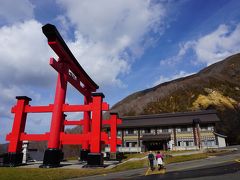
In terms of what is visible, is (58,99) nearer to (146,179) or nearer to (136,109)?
(146,179)

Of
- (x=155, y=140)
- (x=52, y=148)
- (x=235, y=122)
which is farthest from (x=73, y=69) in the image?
(x=235, y=122)

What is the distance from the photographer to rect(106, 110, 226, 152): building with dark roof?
39.8m

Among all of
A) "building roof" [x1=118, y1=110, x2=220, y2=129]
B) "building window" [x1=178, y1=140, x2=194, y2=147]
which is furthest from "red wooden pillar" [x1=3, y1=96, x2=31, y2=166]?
"building window" [x1=178, y1=140, x2=194, y2=147]

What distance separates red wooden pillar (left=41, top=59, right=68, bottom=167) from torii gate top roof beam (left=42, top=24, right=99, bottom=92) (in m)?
0.89

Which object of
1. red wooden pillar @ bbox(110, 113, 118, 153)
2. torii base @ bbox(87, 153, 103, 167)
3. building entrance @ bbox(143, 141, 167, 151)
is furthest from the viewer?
building entrance @ bbox(143, 141, 167, 151)

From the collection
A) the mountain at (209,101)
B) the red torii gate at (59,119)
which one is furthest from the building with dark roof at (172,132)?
the red torii gate at (59,119)

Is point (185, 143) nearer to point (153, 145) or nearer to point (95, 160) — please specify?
point (153, 145)

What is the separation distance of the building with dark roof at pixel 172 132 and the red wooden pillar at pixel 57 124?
24.5 meters

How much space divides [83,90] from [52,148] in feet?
30.8

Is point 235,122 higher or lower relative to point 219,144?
higher

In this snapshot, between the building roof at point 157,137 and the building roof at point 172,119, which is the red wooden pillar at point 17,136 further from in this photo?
the building roof at point 172,119

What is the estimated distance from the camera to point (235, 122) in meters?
51.4

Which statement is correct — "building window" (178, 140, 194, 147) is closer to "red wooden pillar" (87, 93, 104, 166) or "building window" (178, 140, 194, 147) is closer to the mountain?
the mountain

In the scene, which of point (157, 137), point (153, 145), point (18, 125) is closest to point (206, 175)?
point (18, 125)
